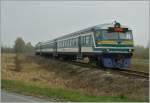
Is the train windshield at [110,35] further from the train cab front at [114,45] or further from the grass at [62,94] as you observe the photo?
the grass at [62,94]

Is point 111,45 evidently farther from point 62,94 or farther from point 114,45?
point 62,94

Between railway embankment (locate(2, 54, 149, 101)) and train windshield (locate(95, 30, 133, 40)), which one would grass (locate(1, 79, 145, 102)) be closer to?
railway embankment (locate(2, 54, 149, 101))

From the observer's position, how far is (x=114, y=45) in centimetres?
2348

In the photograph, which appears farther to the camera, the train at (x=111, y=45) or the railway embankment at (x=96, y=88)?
the train at (x=111, y=45)

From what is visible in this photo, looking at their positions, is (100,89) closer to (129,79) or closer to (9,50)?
(129,79)

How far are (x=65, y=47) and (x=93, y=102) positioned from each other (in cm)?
2235

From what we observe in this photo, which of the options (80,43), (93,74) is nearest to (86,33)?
(80,43)

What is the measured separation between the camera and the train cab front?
2325 cm

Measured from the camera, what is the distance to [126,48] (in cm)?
2386

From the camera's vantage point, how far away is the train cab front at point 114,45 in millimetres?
23250

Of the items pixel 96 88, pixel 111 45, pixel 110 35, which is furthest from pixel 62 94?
pixel 110 35

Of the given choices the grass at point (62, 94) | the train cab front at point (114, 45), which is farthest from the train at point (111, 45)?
the grass at point (62, 94)

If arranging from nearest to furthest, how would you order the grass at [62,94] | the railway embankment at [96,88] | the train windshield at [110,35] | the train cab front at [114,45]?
the grass at [62,94]
the railway embankment at [96,88]
the train cab front at [114,45]
the train windshield at [110,35]

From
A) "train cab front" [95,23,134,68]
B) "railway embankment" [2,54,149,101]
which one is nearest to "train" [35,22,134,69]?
"train cab front" [95,23,134,68]
